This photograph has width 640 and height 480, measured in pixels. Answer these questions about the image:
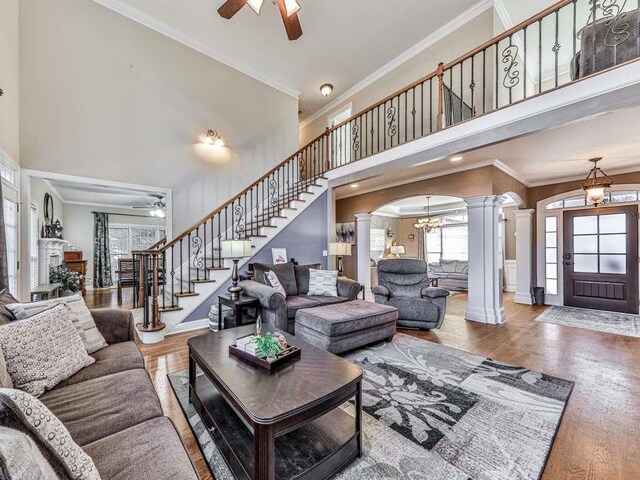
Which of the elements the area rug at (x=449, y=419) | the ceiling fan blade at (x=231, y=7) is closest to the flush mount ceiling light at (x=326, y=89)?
the ceiling fan blade at (x=231, y=7)

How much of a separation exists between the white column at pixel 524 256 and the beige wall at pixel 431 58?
137 inches

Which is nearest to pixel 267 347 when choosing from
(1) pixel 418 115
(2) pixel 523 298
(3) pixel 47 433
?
(3) pixel 47 433

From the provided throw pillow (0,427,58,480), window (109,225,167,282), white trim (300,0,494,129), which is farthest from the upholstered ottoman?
window (109,225,167,282)

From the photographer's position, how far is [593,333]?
381cm

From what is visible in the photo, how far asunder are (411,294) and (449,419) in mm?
2339

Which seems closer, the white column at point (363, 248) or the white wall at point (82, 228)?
the white column at point (363, 248)

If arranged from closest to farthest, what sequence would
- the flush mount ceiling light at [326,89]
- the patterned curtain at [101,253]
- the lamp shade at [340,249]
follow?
the lamp shade at [340,249]
the flush mount ceiling light at [326,89]
the patterned curtain at [101,253]

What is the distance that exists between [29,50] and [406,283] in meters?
5.92

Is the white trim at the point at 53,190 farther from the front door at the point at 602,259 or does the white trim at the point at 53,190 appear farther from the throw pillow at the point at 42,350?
the front door at the point at 602,259

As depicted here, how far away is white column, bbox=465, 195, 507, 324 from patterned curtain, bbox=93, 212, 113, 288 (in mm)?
9455

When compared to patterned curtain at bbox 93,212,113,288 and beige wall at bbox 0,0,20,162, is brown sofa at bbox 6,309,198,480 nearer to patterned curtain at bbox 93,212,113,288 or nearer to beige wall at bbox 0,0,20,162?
beige wall at bbox 0,0,20,162

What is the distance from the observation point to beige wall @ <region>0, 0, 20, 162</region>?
297cm

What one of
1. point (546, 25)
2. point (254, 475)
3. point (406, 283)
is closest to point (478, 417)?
point (254, 475)

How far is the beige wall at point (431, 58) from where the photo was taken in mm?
4457
